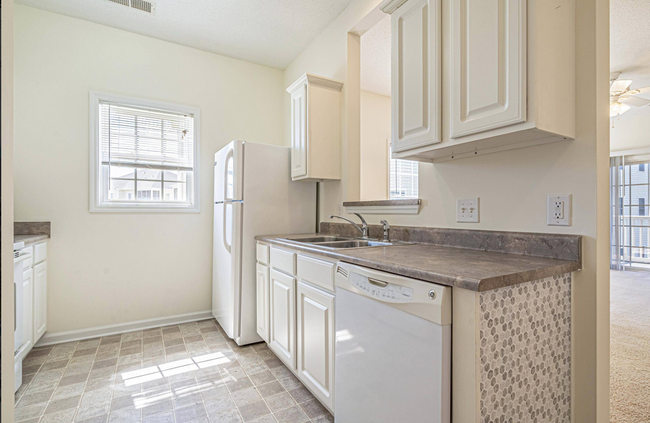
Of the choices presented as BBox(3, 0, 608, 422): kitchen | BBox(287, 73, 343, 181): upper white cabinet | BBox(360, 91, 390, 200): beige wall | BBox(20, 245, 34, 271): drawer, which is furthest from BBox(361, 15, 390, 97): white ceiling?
BBox(20, 245, 34, 271): drawer

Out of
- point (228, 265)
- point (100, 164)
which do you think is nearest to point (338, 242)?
point (228, 265)

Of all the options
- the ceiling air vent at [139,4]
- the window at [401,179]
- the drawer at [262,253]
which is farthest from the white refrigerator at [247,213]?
the window at [401,179]

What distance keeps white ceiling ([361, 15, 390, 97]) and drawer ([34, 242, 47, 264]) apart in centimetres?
334

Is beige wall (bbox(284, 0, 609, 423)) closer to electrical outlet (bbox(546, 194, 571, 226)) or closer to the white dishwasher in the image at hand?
electrical outlet (bbox(546, 194, 571, 226))

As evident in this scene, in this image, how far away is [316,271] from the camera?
70.6 inches

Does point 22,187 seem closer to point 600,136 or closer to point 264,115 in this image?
point 264,115

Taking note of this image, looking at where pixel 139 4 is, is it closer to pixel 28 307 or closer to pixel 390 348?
pixel 28 307

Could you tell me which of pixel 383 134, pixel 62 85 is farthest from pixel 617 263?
pixel 62 85

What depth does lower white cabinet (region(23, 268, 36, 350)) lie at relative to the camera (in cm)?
221

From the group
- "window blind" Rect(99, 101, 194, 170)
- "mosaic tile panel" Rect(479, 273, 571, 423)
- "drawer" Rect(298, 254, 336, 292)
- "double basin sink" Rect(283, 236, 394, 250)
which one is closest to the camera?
"mosaic tile panel" Rect(479, 273, 571, 423)

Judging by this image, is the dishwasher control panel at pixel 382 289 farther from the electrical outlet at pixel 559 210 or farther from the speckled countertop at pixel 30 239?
the speckled countertop at pixel 30 239

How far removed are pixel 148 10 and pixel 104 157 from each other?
1.35 metres

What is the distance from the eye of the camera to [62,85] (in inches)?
110

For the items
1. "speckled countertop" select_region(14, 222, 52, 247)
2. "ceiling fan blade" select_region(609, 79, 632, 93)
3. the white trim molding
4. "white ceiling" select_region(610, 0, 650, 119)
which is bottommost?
"speckled countertop" select_region(14, 222, 52, 247)
